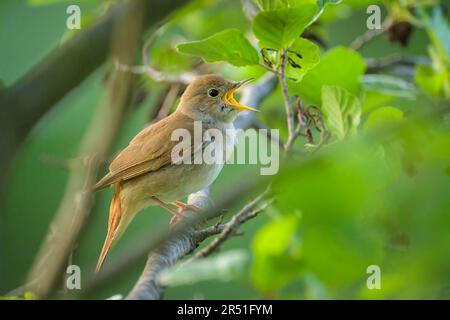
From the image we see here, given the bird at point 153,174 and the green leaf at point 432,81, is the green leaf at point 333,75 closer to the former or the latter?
the green leaf at point 432,81

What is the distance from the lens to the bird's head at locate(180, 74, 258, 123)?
2012 mm

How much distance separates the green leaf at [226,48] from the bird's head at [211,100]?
35.1 inches

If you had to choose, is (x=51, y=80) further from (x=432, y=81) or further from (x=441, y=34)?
(x=432, y=81)

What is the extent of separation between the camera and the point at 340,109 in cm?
103

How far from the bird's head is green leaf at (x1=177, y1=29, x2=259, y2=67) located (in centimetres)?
89

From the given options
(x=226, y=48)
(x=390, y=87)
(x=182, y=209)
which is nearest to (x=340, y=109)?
(x=226, y=48)

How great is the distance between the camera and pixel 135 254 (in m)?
0.51

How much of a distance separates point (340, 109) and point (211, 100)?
104cm

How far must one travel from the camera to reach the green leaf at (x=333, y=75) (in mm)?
1084

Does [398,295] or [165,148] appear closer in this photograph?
[398,295]

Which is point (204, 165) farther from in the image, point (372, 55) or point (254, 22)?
point (372, 55)

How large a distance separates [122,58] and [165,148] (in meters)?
1.27

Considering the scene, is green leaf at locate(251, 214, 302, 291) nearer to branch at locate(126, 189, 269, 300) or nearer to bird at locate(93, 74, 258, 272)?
branch at locate(126, 189, 269, 300)
